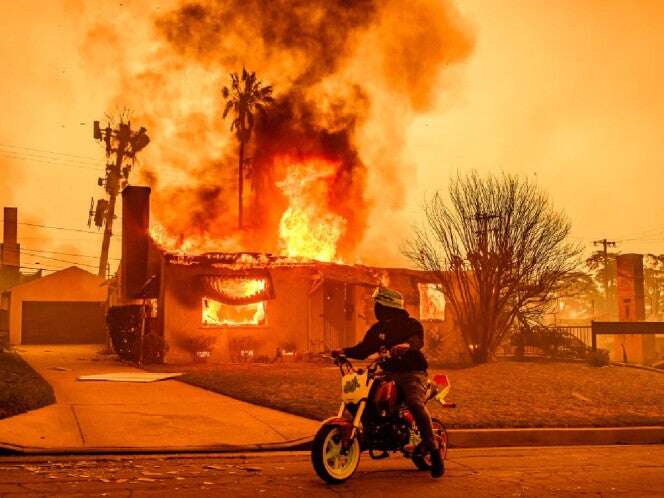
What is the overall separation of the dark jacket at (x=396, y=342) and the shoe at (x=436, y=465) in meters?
0.78

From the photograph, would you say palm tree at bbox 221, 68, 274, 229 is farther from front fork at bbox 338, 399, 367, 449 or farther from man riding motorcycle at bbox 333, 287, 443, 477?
front fork at bbox 338, 399, 367, 449

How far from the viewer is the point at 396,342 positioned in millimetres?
7379

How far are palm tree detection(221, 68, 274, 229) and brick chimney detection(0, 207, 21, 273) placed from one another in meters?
32.4

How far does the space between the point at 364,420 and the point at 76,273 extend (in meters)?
41.2

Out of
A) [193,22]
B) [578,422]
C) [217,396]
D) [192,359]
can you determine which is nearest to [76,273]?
[193,22]

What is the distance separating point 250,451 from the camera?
29.7ft

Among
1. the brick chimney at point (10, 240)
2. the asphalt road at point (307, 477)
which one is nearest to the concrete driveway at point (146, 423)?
the asphalt road at point (307, 477)

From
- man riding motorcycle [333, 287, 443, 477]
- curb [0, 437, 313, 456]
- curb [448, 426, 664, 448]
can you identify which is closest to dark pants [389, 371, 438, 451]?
man riding motorcycle [333, 287, 443, 477]

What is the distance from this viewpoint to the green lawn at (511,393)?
11422 mm

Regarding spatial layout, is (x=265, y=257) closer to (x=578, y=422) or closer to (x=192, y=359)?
(x=192, y=359)

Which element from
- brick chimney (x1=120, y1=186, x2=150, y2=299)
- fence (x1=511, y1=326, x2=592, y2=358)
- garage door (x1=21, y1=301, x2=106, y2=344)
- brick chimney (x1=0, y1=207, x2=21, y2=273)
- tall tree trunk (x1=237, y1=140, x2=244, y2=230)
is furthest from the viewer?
brick chimney (x1=0, y1=207, x2=21, y2=273)

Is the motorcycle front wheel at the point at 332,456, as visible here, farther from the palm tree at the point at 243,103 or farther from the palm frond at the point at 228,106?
the palm frond at the point at 228,106

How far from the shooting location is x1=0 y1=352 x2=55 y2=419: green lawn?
11.2 meters

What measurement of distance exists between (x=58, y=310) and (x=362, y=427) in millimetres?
40708
